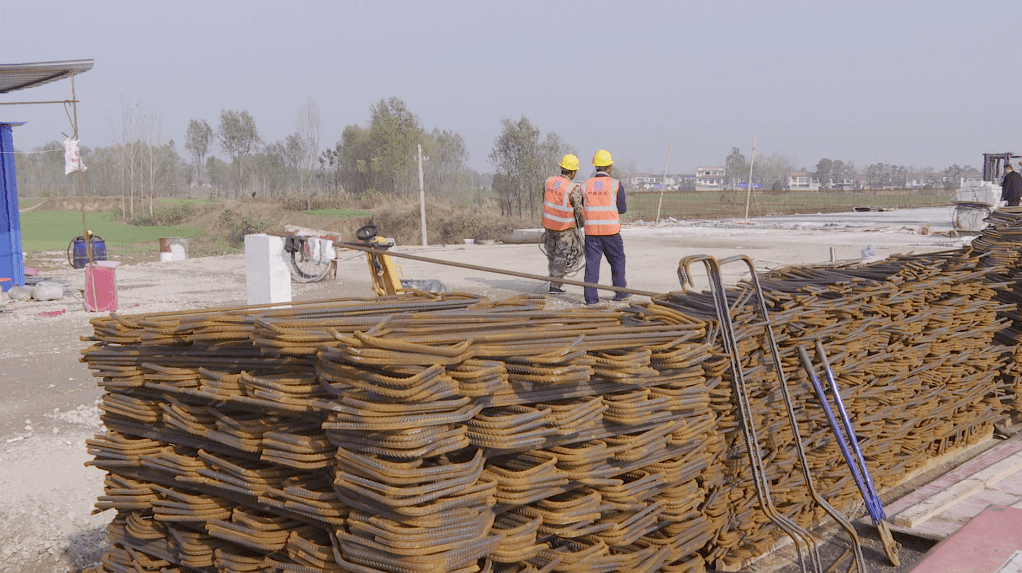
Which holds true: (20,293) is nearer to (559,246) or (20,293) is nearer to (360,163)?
(559,246)

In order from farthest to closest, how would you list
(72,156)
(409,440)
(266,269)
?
(72,156) → (266,269) → (409,440)

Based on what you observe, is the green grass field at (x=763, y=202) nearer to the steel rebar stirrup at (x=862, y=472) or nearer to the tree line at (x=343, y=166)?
the tree line at (x=343, y=166)

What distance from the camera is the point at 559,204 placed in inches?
463

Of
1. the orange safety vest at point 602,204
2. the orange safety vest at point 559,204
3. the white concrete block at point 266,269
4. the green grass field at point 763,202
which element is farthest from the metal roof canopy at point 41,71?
the green grass field at point 763,202

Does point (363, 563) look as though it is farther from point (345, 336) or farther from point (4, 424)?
point (4, 424)

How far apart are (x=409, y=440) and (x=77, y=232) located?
4003cm

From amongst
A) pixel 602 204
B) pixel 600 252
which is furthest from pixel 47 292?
pixel 602 204

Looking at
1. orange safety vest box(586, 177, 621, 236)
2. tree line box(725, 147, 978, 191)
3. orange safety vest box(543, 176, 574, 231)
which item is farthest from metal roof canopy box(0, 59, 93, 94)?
tree line box(725, 147, 978, 191)

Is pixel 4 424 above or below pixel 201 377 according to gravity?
below

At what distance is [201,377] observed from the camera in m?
2.86

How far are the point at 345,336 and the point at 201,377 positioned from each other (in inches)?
32.1

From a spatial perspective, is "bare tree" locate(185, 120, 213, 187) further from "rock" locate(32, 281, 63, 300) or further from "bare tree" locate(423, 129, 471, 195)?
"rock" locate(32, 281, 63, 300)

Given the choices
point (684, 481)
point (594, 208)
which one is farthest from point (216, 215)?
point (684, 481)

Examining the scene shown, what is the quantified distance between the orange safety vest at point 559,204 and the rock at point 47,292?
29.2 feet
